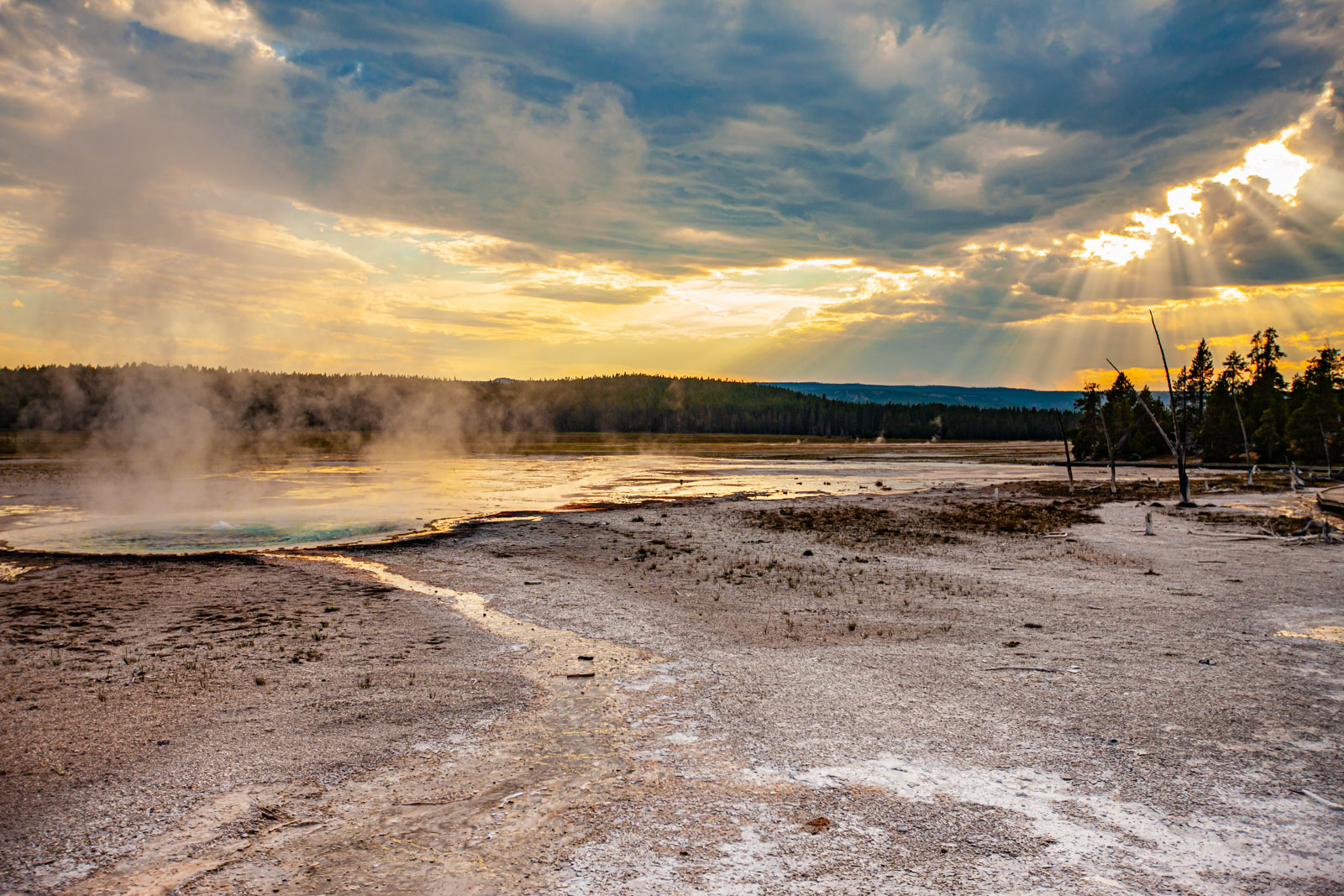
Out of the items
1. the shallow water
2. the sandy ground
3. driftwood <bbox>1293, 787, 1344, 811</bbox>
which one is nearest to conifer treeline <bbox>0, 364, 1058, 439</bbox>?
the shallow water

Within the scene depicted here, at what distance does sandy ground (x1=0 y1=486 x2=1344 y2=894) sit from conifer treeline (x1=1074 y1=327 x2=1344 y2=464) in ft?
127

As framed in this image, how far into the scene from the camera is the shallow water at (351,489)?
933 inches

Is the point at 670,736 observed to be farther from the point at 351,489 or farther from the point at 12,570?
the point at 351,489

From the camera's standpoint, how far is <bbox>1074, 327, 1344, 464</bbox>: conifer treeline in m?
51.2

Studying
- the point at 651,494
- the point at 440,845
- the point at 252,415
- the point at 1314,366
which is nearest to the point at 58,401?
the point at 252,415

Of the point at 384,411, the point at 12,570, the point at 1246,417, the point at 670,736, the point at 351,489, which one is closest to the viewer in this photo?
the point at 670,736

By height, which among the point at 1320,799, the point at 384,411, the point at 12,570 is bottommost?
the point at 12,570

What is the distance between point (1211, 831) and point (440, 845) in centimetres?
573

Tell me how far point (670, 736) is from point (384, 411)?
11405cm

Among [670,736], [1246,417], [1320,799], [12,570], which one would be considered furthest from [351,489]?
[1246,417]

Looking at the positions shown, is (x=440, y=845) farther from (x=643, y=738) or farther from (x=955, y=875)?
(x=955, y=875)

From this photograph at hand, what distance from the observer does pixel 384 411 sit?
113m

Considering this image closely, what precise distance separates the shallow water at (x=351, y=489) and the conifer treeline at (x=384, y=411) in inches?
436

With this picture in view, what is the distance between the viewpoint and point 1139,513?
3067cm
